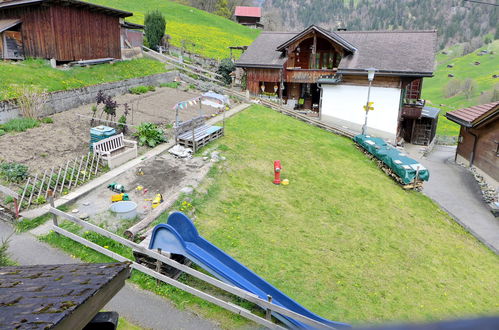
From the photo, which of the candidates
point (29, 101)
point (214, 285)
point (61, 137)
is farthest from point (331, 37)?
point (214, 285)

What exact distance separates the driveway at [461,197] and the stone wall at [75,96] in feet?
70.2

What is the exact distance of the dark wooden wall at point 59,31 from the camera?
24453 mm

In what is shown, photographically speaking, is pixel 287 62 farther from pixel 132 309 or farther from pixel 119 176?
pixel 132 309

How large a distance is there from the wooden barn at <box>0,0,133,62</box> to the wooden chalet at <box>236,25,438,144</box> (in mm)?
14078

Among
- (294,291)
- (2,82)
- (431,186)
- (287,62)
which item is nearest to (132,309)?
(294,291)

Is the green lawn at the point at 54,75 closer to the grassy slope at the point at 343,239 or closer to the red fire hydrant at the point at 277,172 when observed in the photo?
the grassy slope at the point at 343,239

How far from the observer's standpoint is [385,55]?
1174 inches

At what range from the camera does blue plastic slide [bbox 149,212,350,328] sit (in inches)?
372

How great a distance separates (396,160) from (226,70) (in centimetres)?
2042

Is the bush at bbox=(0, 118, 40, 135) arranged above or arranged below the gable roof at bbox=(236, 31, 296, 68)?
below

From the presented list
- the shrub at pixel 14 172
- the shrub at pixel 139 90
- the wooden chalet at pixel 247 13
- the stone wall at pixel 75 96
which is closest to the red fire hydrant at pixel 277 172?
the shrub at pixel 14 172

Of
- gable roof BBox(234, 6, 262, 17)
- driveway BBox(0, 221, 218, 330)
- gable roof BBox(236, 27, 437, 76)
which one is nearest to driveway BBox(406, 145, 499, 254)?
gable roof BBox(236, 27, 437, 76)

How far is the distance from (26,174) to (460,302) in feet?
51.3

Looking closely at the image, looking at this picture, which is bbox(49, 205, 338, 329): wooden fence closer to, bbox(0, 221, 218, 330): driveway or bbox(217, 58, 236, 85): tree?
bbox(0, 221, 218, 330): driveway
